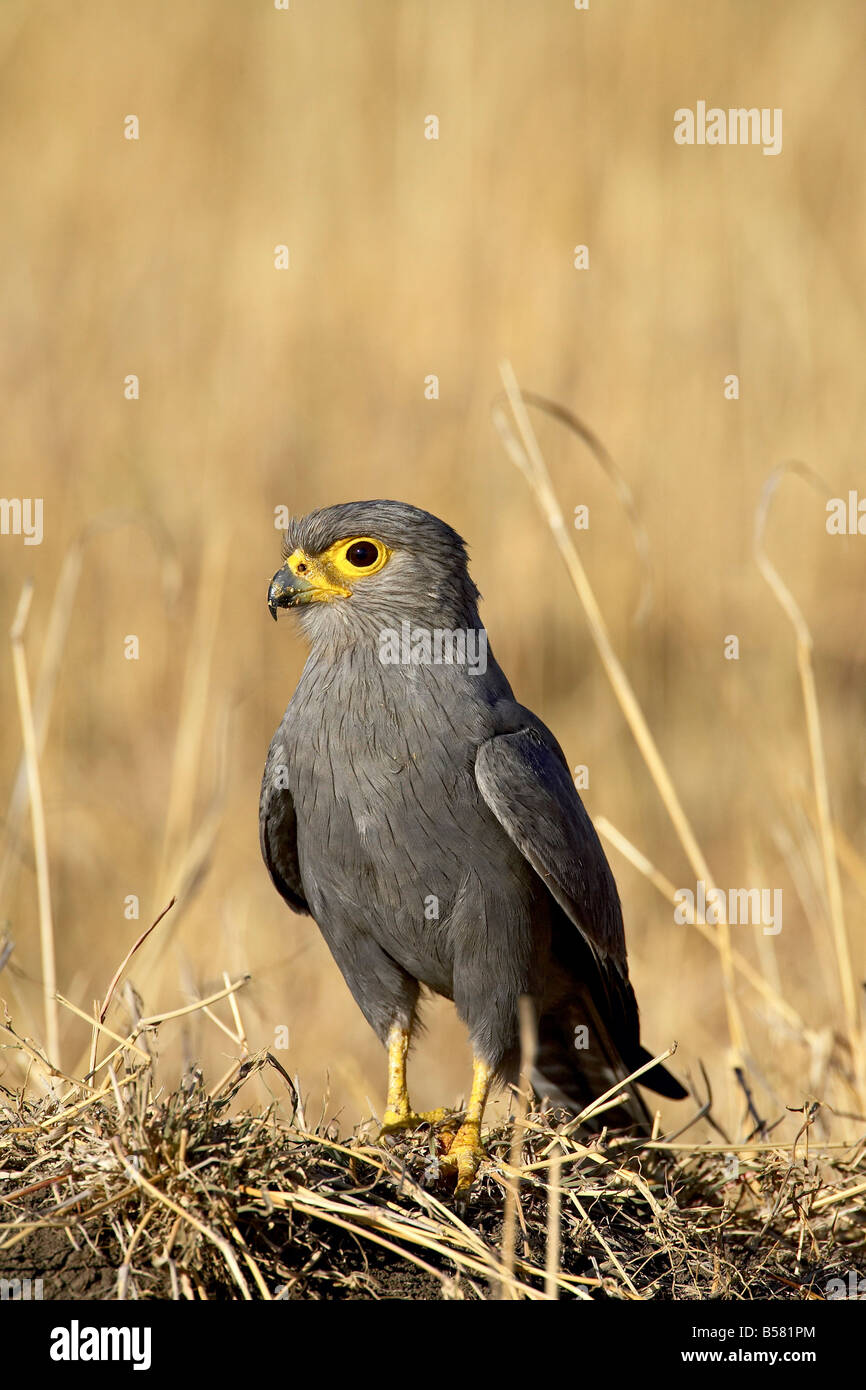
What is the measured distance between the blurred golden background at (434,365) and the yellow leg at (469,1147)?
322 centimetres

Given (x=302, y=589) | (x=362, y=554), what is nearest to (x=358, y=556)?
(x=362, y=554)

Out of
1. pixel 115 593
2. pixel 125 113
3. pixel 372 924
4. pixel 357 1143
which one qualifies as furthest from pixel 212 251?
pixel 357 1143

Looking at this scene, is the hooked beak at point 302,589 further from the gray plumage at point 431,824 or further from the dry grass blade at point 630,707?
the dry grass blade at point 630,707

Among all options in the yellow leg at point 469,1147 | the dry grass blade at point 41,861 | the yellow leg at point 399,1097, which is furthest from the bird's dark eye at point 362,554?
the yellow leg at point 469,1147

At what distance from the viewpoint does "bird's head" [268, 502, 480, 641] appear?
378 centimetres

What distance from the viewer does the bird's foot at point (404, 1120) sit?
348cm

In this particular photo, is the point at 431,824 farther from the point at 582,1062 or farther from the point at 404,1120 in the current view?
the point at 582,1062

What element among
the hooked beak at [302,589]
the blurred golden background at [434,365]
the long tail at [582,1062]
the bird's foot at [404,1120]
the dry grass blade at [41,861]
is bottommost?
the bird's foot at [404,1120]

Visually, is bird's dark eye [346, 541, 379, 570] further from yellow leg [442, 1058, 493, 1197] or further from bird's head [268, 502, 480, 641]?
yellow leg [442, 1058, 493, 1197]

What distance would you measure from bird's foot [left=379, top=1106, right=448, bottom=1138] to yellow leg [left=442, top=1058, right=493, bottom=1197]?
9cm

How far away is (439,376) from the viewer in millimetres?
8180

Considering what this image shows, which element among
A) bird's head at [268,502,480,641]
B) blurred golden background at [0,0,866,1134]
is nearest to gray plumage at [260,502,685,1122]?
bird's head at [268,502,480,641]

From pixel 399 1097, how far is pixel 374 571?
1437mm

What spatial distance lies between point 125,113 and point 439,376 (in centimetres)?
298
